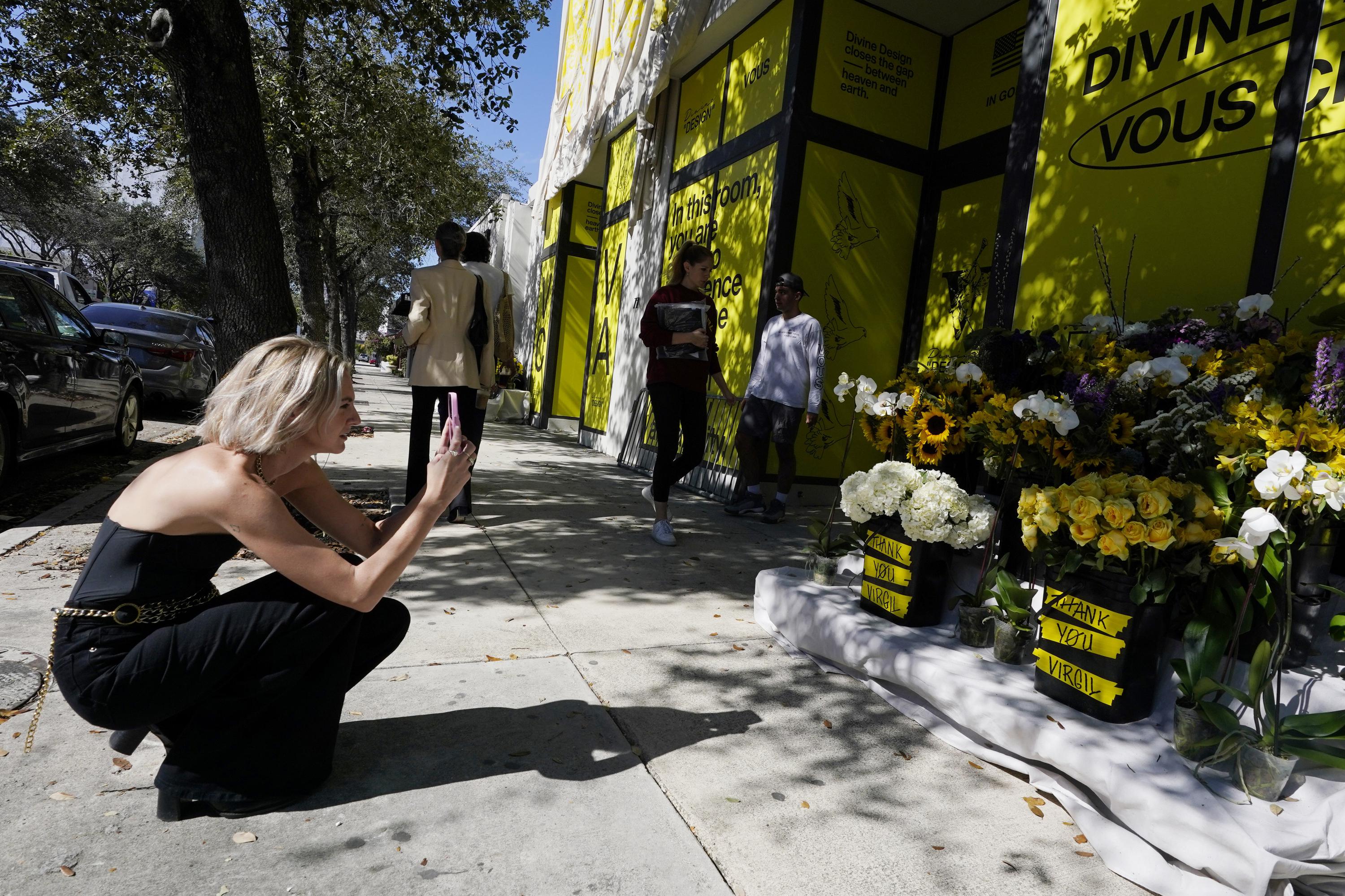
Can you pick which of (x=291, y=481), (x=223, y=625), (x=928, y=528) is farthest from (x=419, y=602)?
(x=928, y=528)

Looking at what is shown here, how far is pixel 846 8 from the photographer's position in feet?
22.5

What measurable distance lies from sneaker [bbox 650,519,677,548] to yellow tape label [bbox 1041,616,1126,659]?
3032 millimetres

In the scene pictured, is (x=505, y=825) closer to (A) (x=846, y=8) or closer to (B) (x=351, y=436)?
(A) (x=846, y=8)

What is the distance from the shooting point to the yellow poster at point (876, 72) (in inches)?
271

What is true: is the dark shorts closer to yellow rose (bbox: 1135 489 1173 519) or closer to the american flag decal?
the american flag decal

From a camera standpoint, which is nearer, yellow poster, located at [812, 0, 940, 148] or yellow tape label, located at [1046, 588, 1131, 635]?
yellow tape label, located at [1046, 588, 1131, 635]

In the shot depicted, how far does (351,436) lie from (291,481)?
8173 millimetres

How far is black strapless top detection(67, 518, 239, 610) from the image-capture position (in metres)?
1.98

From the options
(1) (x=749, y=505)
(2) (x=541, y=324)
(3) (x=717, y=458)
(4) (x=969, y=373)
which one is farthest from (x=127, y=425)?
(4) (x=969, y=373)

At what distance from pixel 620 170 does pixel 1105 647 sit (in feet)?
34.1

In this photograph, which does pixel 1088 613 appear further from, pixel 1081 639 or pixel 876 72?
pixel 876 72

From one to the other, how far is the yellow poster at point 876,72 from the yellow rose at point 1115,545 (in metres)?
5.63

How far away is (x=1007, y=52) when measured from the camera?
21.5 feet

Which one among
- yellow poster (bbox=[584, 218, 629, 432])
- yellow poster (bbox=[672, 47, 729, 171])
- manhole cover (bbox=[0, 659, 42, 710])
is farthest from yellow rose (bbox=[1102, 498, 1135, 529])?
yellow poster (bbox=[584, 218, 629, 432])
